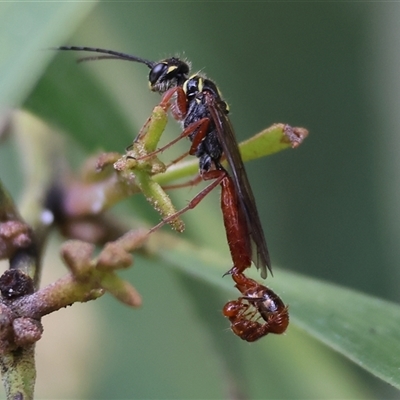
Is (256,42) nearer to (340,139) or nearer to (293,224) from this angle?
(340,139)

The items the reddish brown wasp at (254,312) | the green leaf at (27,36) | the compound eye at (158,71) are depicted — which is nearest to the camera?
the green leaf at (27,36)

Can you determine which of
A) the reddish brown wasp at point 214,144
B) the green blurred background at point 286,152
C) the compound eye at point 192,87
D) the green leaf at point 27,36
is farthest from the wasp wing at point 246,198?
the green blurred background at point 286,152

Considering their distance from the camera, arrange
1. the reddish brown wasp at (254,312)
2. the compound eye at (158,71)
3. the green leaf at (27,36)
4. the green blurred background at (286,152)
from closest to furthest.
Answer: the green leaf at (27,36), the reddish brown wasp at (254,312), the compound eye at (158,71), the green blurred background at (286,152)

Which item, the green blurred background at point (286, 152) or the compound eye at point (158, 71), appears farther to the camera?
Result: the green blurred background at point (286, 152)

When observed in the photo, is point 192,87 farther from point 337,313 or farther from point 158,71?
point 337,313

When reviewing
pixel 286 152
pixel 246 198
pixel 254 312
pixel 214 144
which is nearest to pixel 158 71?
pixel 214 144

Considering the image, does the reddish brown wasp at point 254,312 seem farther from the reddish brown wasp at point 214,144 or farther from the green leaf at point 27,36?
the green leaf at point 27,36

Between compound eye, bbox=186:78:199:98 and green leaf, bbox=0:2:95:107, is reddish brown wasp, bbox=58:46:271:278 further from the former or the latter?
green leaf, bbox=0:2:95:107
